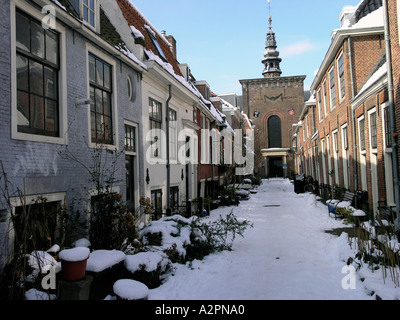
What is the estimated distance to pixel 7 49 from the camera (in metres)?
4.36

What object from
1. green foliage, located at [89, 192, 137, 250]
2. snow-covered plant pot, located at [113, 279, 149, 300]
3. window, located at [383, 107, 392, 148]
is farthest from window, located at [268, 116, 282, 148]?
snow-covered plant pot, located at [113, 279, 149, 300]

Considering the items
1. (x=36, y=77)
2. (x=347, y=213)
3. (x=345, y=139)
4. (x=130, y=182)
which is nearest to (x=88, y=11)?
(x=36, y=77)

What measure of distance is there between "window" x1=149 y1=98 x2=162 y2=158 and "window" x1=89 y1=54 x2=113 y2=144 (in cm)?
249

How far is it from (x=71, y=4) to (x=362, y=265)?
7.50m

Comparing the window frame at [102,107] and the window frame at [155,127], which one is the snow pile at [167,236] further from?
the window frame at [155,127]

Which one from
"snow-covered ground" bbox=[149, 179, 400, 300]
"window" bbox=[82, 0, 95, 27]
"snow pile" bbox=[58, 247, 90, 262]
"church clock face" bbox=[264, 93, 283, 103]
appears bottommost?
"snow-covered ground" bbox=[149, 179, 400, 300]

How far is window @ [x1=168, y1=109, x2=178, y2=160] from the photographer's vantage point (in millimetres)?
11470

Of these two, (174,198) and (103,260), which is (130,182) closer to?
(174,198)

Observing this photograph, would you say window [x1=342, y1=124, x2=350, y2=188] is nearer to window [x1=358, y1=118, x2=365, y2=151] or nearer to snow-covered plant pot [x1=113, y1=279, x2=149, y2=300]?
window [x1=358, y1=118, x2=365, y2=151]

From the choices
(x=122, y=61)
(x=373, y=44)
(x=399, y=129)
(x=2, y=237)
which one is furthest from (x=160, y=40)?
(x=2, y=237)

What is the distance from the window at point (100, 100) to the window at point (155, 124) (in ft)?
8.19

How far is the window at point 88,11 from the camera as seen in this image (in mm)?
6672

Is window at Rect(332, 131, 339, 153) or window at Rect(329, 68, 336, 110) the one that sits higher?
window at Rect(329, 68, 336, 110)

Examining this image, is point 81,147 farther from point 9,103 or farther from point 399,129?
point 399,129
